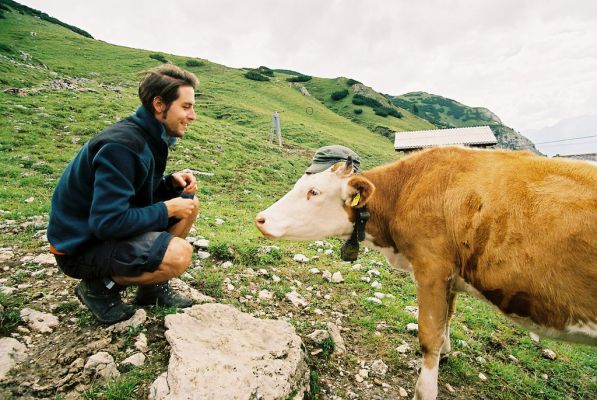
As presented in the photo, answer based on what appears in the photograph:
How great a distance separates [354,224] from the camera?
424cm

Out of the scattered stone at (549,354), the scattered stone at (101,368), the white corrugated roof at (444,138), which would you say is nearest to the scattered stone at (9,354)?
the scattered stone at (101,368)

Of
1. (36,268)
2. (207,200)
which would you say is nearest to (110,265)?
(36,268)

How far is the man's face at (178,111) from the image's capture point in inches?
141

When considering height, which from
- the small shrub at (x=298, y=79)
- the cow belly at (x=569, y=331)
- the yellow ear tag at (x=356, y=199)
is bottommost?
the cow belly at (x=569, y=331)

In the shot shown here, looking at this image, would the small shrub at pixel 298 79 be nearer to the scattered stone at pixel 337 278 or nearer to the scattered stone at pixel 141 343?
the scattered stone at pixel 337 278

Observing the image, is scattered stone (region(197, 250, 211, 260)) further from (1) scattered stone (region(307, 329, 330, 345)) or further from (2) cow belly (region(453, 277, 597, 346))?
(2) cow belly (region(453, 277, 597, 346))

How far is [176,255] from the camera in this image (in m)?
3.33

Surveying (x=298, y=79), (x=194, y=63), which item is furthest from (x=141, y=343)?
(x=298, y=79)

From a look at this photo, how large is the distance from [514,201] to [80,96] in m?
21.9

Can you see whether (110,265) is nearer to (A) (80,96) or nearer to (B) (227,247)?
(B) (227,247)

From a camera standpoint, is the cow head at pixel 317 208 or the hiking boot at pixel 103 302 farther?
the cow head at pixel 317 208

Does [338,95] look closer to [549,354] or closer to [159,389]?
[549,354]

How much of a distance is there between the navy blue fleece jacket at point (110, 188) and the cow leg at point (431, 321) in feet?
8.37

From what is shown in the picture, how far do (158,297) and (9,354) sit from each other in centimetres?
129
